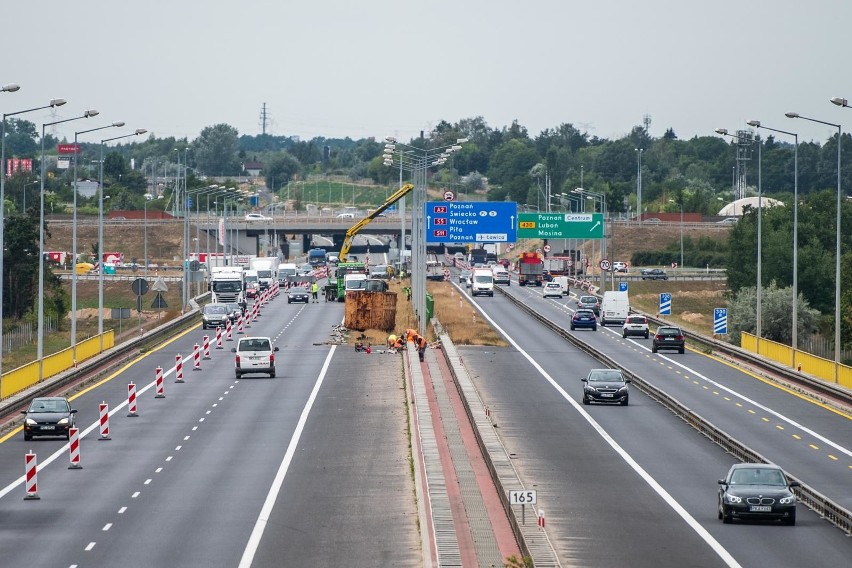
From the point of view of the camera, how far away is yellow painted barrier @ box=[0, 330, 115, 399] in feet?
173

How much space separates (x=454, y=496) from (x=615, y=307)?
6568cm

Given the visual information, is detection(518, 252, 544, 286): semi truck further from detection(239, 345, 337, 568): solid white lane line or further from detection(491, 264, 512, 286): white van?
detection(239, 345, 337, 568): solid white lane line

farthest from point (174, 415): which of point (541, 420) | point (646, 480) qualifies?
point (646, 480)

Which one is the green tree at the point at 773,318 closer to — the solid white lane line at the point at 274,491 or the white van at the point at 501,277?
the solid white lane line at the point at 274,491

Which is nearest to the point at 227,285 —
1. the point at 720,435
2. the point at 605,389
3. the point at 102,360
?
the point at 102,360

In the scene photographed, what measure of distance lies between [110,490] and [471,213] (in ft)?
194

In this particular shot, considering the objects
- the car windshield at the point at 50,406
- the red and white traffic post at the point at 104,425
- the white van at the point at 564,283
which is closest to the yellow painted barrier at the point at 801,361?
the red and white traffic post at the point at 104,425

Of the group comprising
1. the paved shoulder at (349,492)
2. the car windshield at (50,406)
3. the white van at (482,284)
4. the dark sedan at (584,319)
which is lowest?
the paved shoulder at (349,492)

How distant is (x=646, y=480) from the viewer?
37.6m

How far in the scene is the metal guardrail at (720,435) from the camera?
31578 millimetres

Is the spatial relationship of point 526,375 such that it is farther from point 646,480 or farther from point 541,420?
point 646,480

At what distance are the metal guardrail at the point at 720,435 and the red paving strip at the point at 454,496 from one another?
721cm

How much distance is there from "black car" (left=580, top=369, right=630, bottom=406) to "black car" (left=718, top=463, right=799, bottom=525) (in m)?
22.2

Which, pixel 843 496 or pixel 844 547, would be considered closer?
pixel 844 547
